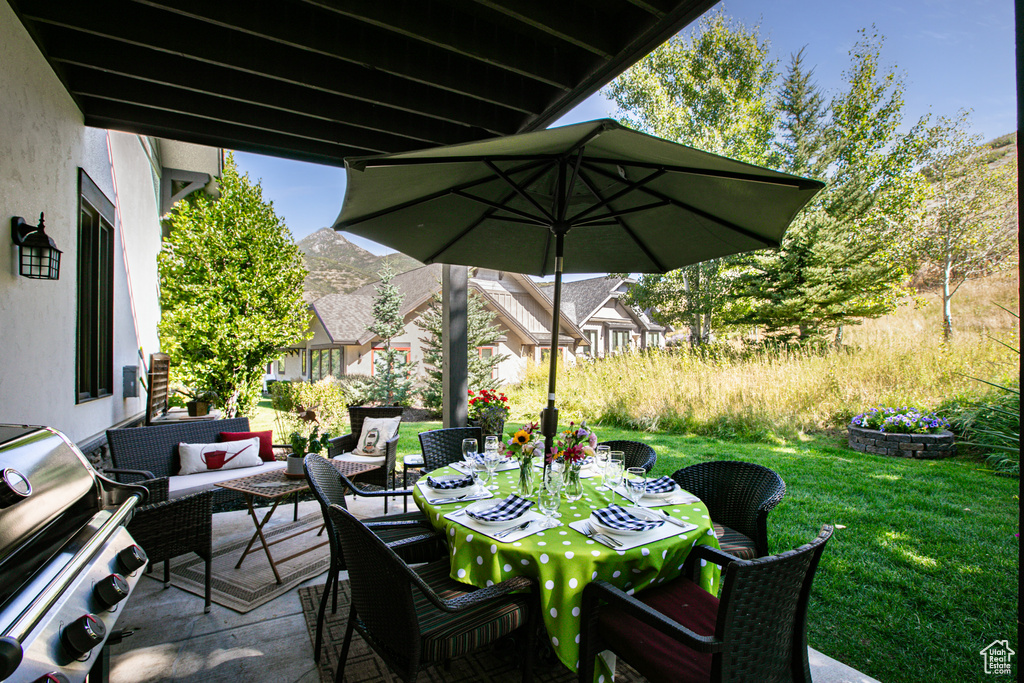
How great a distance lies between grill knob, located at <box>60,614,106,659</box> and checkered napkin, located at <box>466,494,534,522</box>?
4.12 feet

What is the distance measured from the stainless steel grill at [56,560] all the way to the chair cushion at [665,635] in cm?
155

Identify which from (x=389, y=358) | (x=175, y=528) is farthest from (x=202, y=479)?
(x=389, y=358)

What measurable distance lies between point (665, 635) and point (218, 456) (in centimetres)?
449

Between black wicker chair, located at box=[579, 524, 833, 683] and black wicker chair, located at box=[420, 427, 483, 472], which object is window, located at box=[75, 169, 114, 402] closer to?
black wicker chair, located at box=[420, 427, 483, 472]

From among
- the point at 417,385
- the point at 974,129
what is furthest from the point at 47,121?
the point at 974,129

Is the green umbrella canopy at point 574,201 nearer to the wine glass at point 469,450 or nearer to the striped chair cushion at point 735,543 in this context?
the wine glass at point 469,450

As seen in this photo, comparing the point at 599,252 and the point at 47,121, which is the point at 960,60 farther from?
the point at 47,121

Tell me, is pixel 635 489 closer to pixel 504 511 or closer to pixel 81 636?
pixel 504 511

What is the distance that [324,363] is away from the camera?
67.2 feet

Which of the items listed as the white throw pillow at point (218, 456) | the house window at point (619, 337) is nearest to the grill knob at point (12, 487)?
the white throw pillow at point (218, 456)

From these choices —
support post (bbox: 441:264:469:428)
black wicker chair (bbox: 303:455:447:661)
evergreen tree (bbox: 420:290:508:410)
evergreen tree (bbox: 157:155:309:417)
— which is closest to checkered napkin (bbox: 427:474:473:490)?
black wicker chair (bbox: 303:455:447:661)

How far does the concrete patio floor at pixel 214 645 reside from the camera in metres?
2.28

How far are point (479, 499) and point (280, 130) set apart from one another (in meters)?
3.35

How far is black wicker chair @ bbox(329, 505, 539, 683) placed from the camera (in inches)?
66.6
